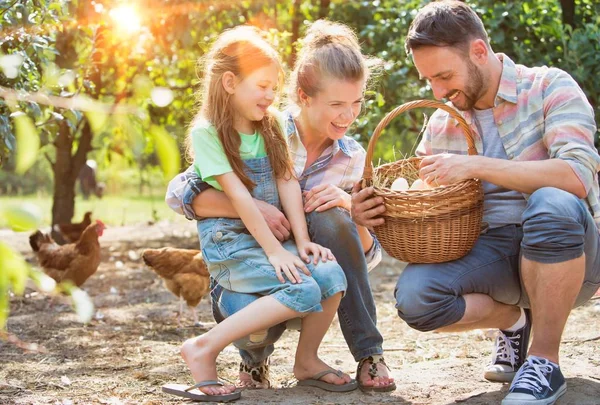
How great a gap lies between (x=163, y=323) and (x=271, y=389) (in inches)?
75.0

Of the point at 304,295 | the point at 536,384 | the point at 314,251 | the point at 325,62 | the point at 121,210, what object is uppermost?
the point at 325,62

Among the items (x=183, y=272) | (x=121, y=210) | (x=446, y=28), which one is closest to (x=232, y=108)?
(x=446, y=28)

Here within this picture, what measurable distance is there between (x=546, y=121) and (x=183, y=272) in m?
2.63

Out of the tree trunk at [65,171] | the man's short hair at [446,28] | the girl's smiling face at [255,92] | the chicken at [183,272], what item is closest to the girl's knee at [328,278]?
the girl's smiling face at [255,92]

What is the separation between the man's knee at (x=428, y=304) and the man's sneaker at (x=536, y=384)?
306 millimetres

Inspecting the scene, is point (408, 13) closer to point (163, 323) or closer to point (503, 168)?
point (163, 323)

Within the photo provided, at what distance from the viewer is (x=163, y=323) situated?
184 inches

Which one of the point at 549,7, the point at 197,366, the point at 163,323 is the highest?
the point at 549,7

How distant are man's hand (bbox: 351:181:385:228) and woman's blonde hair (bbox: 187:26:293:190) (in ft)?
1.01

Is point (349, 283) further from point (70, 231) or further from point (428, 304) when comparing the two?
point (70, 231)

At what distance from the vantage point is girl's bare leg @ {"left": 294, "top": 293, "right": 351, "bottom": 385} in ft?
9.20

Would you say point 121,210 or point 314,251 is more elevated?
point 314,251

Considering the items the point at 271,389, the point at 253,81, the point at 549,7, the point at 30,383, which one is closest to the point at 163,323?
the point at 30,383

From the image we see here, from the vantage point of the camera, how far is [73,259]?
17.9ft
